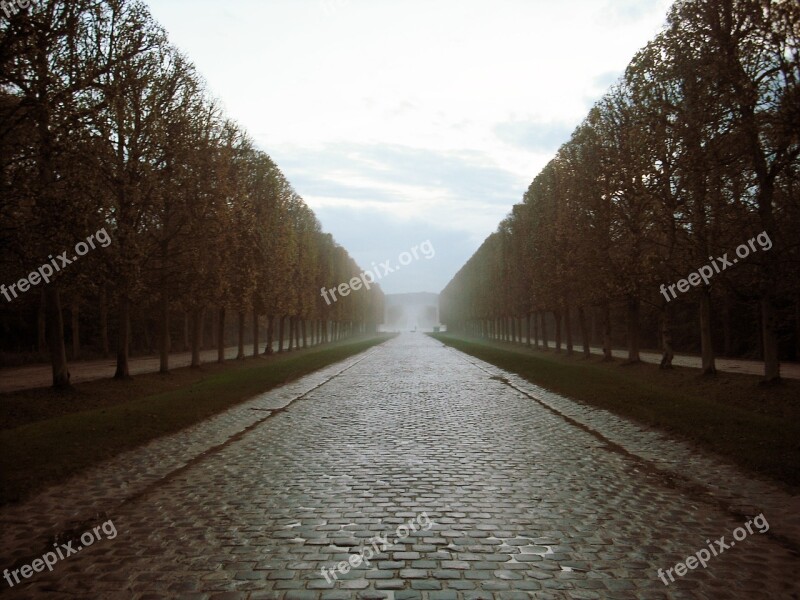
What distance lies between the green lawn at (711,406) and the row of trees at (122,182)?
13908mm

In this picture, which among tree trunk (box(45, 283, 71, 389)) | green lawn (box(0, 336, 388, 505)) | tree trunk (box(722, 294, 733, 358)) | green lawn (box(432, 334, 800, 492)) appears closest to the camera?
green lawn (box(0, 336, 388, 505))

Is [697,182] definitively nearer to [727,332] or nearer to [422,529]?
[422,529]

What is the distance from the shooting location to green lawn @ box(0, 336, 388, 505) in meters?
9.12

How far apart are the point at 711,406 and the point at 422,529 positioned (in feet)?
37.1

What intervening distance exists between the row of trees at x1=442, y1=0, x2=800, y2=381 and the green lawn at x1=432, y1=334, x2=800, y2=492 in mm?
1397

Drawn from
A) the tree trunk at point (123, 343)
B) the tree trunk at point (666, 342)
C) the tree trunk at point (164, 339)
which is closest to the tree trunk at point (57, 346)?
the tree trunk at point (123, 343)

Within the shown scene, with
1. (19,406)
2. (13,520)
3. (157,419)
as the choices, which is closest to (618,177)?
(157,419)

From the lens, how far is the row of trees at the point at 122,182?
13570 millimetres

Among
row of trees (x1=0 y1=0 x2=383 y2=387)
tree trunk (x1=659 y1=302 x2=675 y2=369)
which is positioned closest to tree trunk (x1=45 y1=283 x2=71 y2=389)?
row of trees (x1=0 y1=0 x2=383 y2=387)

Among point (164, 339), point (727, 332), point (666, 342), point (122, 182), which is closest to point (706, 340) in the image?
point (666, 342)

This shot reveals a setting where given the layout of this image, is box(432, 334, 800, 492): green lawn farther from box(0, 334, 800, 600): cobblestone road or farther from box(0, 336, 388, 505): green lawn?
box(0, 336, 388, 505): green lawn

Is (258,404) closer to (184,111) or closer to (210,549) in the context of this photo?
(210,549)

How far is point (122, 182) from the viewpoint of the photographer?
20484 mm

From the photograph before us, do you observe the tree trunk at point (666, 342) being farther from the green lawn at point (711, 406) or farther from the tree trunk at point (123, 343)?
the tree trunk at point (123, 343)
